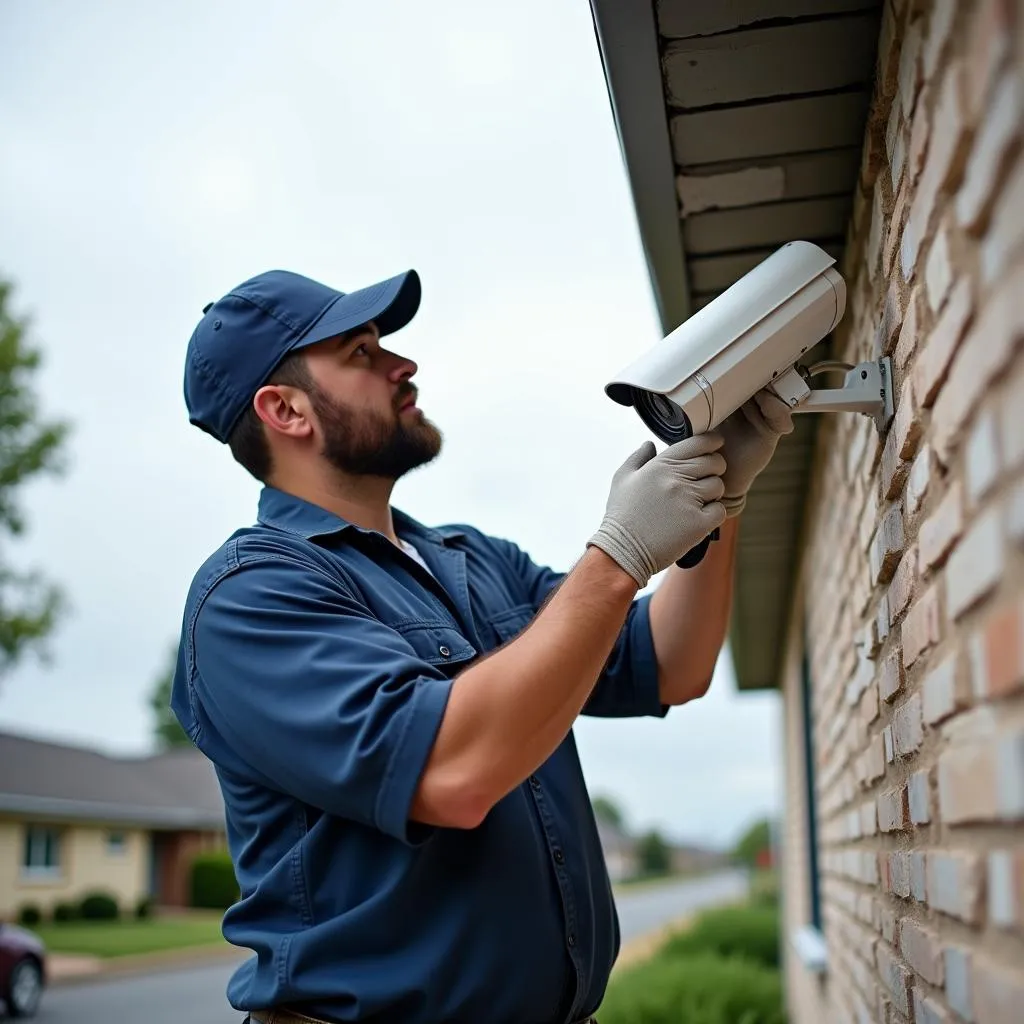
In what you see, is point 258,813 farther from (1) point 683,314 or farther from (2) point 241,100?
(2) point 241,100

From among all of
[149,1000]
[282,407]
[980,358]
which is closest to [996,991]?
[980,358]

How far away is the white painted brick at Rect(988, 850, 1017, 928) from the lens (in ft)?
3.68

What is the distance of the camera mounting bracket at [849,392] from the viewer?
1.98 meters

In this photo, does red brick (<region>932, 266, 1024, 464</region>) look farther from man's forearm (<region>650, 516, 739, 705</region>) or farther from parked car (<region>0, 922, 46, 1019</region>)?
parked car (<region>0, 922, 46, 1019</region>)

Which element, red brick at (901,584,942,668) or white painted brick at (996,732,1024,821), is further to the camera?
red brick at (901,584,942,668)

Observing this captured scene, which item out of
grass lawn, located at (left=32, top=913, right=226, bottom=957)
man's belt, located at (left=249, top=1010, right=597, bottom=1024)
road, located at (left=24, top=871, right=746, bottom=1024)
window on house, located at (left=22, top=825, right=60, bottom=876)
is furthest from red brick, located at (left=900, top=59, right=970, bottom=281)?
window on house, located at (left=22, top=825, right=60, bottom=876)

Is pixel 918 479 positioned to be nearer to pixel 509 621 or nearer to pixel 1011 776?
pixel 1011 776

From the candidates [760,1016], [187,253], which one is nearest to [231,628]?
[760,1016]

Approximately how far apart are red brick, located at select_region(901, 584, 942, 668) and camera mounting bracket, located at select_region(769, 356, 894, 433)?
38cm

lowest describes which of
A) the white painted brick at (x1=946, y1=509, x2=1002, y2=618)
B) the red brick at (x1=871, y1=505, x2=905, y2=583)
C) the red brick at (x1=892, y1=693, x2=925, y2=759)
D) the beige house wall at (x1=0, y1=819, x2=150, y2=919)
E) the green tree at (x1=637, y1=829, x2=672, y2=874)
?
the green tree at (x1=637, y1=829, x2=672, y2=874)

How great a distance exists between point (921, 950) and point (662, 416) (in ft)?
2.97

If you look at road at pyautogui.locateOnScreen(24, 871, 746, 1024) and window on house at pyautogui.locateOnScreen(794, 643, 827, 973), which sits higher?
window on house at pyautogui.locateOnScreen(794, 643, 827, 973)

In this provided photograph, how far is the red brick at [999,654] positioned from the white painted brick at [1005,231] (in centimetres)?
33

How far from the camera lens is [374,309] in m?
2.52
